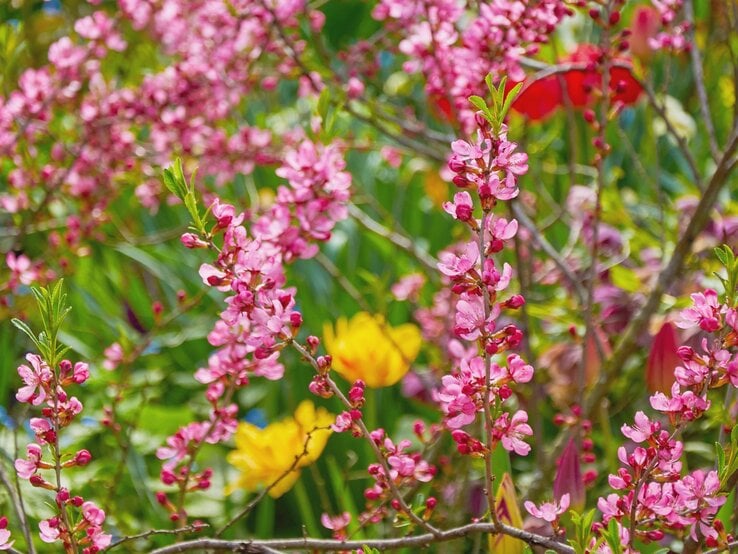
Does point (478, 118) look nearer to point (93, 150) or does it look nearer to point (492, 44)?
point (492, 44)

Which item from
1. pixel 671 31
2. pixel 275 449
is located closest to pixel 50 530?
pixel 275 449

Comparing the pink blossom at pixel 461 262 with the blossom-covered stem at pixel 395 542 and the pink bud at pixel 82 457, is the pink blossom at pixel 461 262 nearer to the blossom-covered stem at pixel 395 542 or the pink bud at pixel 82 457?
the blossom-covered stem at pixel 395 542

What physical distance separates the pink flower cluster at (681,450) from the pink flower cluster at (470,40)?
13.7 inches

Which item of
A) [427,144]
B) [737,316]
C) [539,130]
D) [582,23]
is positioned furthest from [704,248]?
[582,23]

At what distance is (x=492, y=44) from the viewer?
3.38ft

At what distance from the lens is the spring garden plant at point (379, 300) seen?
26.5 inches

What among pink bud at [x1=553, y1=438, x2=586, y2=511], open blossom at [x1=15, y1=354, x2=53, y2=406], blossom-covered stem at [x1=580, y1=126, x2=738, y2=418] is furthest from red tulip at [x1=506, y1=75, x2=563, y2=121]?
open blossom at [x1=15, y1=354, x2=53, y2=406]

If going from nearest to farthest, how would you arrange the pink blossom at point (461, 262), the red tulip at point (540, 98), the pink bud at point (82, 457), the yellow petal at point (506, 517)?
1. the pink blossom at point (461, 262)
2. the pink bud at point (82, 457)
3. the yellow petal at point (506, 517)
4. the red tulip at point (540, 98)

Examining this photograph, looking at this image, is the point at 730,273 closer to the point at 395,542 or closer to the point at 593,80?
the point at 395,542

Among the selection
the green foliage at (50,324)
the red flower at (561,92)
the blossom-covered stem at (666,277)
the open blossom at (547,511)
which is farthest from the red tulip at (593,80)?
the green foliage at (50,324)

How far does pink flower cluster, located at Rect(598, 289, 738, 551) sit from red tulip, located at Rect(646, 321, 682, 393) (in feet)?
1.11

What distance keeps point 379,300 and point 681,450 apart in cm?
79

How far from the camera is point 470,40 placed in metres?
1.05

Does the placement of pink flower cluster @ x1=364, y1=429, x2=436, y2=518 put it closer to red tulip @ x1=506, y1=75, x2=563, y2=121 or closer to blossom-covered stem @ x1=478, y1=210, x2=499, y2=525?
blossom-covered stem @ x1=478, y1=210, x2=499, y2=525
